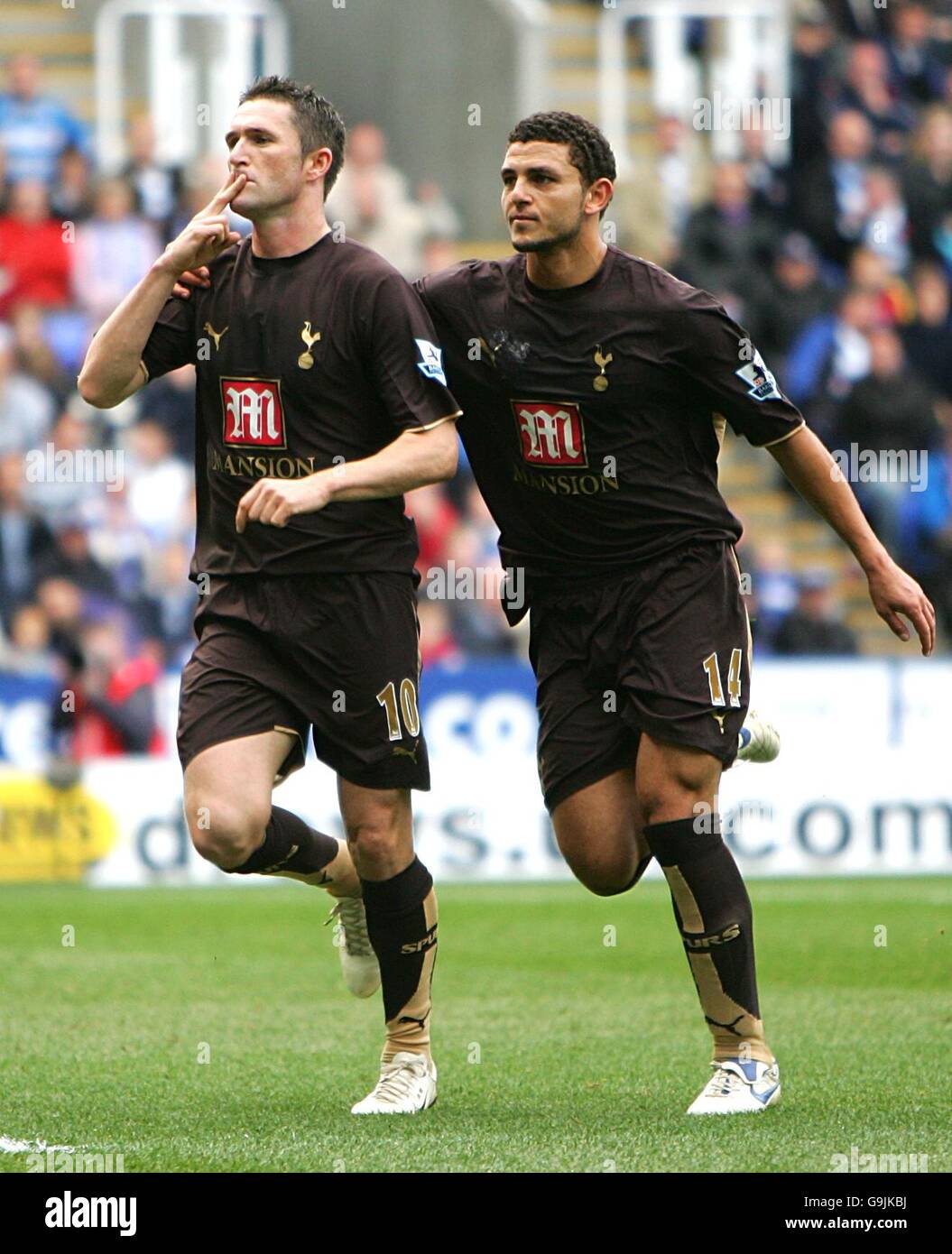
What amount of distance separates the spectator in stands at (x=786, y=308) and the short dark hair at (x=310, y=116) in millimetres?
10608

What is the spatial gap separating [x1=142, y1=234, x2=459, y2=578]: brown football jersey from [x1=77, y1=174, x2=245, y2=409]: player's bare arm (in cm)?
10

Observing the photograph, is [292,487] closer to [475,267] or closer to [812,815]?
[475,267]

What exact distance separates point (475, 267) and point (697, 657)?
1.30 metres

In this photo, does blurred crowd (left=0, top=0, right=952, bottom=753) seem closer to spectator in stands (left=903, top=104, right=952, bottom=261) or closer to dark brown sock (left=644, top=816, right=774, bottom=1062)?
spectator in stands (left=903, top=104, right=952, bottom=261)

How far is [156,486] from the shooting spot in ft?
49.8

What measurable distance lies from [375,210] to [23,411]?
126 inches

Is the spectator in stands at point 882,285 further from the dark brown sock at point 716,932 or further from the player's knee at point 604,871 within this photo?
the dark brown sock at point 716,932

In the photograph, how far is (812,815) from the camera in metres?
13.7

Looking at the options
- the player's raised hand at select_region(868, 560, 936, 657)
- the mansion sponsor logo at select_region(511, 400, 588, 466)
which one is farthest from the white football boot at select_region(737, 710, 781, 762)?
the mansion sponsor logo at select_region(511, 400, 588, 466)

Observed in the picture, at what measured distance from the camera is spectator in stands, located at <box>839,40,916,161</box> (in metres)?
17.9

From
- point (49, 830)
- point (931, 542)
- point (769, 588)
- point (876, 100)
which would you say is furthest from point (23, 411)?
point (876, 100)

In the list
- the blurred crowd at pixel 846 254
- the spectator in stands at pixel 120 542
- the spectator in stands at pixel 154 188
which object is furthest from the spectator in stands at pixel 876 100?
the spectator in stands at pixel 120 542

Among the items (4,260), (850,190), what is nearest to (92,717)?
(4,260)

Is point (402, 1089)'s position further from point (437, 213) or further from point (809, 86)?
point (809, 86)
